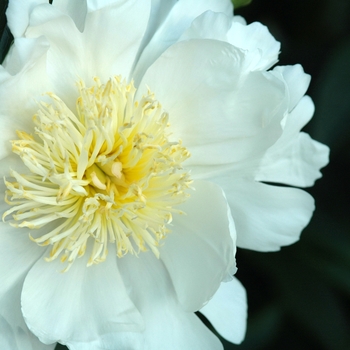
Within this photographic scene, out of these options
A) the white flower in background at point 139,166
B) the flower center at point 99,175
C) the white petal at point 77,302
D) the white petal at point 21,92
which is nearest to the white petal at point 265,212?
the white flower in background at point 139,166

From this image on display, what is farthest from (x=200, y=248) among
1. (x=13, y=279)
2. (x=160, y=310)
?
(x=13, y=279)

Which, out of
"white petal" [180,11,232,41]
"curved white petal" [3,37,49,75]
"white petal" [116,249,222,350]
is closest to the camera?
"curved white petal" [3,37,49,75]

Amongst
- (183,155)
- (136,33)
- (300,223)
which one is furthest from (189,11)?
(300,223)

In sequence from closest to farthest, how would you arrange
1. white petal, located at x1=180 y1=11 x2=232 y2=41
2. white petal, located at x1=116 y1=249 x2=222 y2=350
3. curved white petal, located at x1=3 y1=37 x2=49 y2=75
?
1. curved white petal, located at x1=3 y1=37 x2=49 y2=75
2. white petal, located at x1=180 y1=11 x2=232 y2=41
3. white petal, located at x1=116 y1=249 x2=222 y2=350

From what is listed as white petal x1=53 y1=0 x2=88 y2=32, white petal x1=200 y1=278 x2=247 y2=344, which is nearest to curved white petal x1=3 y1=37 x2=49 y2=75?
white petal x1=53 y1=0 x2=88 y2=32

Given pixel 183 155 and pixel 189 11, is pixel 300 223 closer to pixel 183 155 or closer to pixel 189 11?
Answer: pixel 183 155

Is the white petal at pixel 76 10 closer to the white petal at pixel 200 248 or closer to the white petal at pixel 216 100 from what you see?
the white petal at pixel 216 100

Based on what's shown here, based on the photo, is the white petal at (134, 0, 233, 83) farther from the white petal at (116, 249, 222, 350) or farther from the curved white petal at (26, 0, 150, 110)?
the white petal at (116, 249, 222, 350)

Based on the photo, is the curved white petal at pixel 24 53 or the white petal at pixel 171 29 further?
the white petal at pixel 171 29
